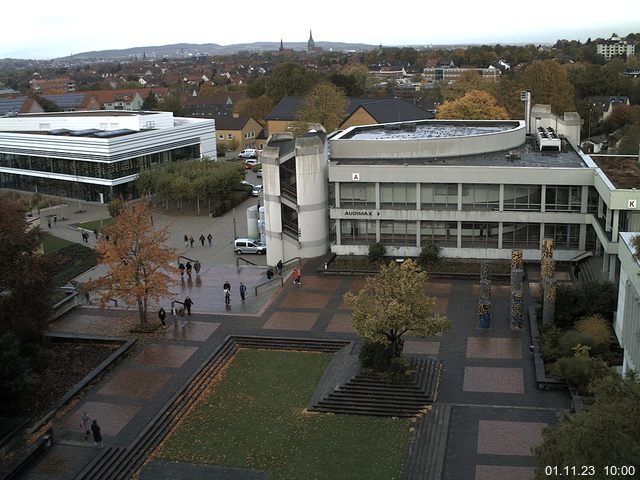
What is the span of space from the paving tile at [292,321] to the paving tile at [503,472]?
13.3m

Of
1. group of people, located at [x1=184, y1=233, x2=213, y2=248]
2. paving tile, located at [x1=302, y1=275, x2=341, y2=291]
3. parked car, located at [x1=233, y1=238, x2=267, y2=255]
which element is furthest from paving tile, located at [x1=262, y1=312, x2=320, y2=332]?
group of people, located at [x1=184, y1=233, x2=213, y2=248]

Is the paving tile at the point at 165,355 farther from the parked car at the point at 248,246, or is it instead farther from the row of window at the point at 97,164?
the row of window at the point at 97,164

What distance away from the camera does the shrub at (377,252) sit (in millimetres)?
42938

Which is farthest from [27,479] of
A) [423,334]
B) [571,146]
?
[571,146]

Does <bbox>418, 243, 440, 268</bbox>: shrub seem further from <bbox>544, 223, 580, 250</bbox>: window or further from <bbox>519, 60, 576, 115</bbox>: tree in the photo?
<bbox>519, 60, 576, 115</bbox>: tree

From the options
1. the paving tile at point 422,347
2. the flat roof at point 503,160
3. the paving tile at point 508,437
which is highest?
the flat roof at point 503,160

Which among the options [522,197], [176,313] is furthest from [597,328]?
[176,313]

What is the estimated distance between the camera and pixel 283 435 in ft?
82.4

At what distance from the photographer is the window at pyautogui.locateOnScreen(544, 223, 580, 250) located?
41.4 m

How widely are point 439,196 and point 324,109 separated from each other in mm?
40911

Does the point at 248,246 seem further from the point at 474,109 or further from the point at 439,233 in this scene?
the point at 474,109

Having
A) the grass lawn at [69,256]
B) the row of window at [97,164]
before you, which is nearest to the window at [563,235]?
the grass lawn at [69,256]

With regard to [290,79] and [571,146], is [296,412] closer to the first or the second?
[571,146]

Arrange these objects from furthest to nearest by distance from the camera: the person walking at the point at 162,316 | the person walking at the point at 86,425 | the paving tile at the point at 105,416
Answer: the person walking at the point at 162,316, the paving tile at the point at 105,416, the person walking at the point at 86,425
